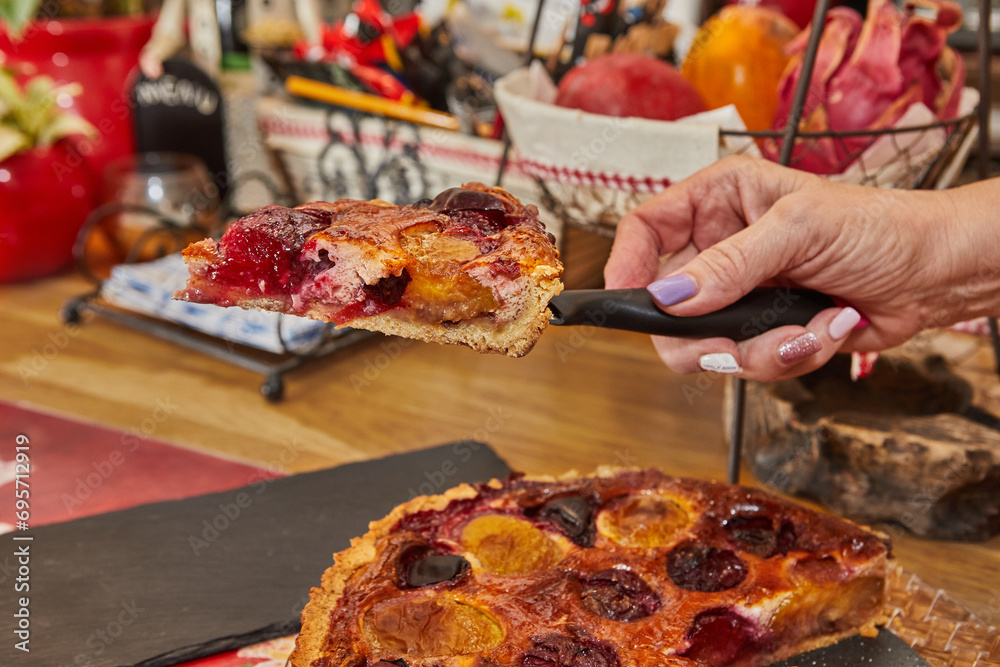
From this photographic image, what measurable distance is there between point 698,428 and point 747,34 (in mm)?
563

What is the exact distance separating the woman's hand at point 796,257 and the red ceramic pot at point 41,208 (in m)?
1.32

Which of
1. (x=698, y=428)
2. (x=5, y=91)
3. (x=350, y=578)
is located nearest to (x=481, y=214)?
(x=350, y=578)

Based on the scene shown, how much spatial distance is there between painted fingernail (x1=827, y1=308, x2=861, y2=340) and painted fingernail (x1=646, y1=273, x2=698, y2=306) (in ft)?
0.65

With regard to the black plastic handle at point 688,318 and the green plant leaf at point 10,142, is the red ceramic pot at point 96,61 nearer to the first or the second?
the green plant leaf at point 10,142

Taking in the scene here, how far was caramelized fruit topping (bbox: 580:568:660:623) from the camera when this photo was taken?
74 cm

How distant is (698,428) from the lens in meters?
1.28

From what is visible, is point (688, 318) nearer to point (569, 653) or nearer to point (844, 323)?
point (844, 323)

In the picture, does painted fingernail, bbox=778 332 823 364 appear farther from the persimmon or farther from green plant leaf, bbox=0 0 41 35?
green plant leaf, bbox=0 0 41 35

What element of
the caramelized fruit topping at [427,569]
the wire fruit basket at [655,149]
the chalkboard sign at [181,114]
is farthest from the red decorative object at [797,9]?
the chalkboard sign at [181,114]

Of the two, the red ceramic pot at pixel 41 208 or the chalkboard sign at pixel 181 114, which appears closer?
the red ceramic pot at pixel 41 208

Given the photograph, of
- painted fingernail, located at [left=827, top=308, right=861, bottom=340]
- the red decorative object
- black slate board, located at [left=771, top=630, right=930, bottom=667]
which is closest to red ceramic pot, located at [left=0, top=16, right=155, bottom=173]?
the red decorative object

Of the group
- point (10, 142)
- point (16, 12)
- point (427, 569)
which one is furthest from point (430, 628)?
point (16, 12)

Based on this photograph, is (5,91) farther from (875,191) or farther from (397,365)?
(875,191)

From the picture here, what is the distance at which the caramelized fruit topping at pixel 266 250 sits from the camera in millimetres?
670
